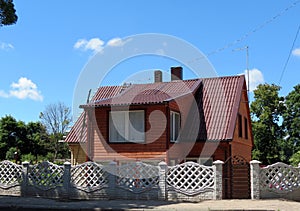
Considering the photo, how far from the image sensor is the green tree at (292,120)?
148 feet

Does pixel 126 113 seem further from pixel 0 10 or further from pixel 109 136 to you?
pixel 0 10

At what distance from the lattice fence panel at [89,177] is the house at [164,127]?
130 inches

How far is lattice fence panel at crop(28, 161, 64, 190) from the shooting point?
640 inches

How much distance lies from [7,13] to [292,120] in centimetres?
3800

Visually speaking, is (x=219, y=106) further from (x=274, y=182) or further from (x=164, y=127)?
(x=274, y=182)

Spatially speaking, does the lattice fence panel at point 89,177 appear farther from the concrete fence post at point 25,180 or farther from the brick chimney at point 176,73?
the brick chimney at point 176,73

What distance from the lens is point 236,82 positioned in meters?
22.8

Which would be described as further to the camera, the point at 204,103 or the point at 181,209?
the point at 204,103

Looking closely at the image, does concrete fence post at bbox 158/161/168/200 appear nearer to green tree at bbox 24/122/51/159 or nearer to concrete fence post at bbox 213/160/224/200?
concrete fence post at bbox 213/160/224/200

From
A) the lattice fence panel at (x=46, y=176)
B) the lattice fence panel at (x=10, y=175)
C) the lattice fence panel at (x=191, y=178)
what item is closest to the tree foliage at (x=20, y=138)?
the lattice fence panel at (x=10, y=175)

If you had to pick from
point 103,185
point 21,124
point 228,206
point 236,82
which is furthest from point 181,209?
point 21,124

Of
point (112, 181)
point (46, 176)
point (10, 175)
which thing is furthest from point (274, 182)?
point (10, 175)

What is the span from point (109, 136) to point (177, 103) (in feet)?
12.4

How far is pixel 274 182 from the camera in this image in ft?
48.8
